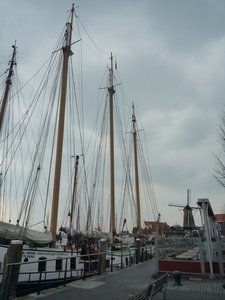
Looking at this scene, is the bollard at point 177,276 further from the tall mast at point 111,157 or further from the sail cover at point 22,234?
the tall mast at point 111,157

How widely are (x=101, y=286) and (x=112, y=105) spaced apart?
88.0 ft

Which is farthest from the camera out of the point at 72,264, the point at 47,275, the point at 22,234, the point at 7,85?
the point at 7,85

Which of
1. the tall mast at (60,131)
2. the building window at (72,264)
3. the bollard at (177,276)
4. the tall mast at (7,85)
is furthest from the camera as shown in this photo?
the tall mast at (7,85)

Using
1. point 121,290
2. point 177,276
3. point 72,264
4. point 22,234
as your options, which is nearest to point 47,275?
point 22,234

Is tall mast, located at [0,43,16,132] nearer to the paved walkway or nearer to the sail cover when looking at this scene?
the sail cover

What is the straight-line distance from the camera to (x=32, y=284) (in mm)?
11344

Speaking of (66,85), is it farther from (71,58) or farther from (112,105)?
(112,105)

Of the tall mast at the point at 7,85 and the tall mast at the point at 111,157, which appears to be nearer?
the tall mast at the point at 7,85

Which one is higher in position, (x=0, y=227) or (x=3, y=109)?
(x=3, y=109)

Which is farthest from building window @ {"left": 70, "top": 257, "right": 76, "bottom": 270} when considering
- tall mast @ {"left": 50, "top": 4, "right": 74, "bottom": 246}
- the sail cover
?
the sail cover

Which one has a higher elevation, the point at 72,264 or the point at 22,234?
the point at 22,234

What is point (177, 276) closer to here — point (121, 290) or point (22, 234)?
point (121, 290)

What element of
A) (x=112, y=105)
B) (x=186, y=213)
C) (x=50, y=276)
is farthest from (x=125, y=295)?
(x=186, y=213)

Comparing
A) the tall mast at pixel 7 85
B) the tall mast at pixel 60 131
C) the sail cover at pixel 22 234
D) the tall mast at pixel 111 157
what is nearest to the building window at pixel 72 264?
the tall mast at pixel 60 131
